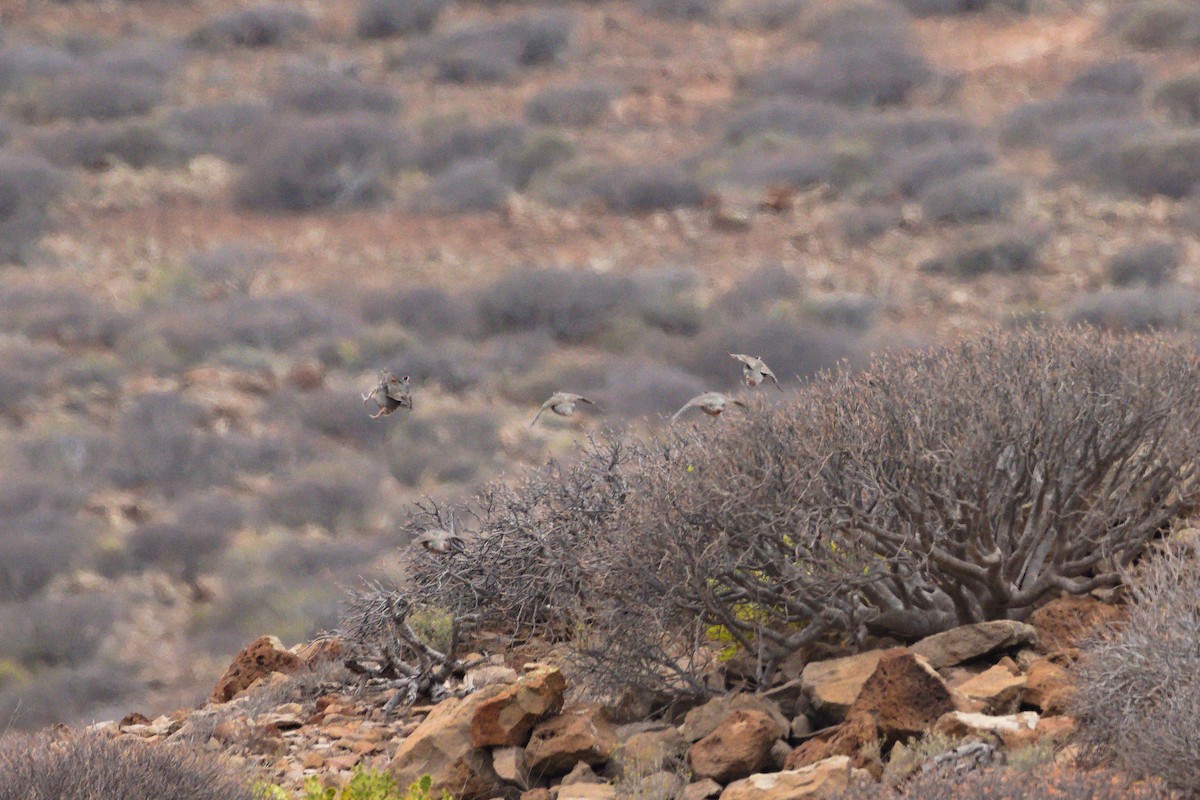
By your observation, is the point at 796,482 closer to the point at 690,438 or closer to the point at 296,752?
the point at 690,438

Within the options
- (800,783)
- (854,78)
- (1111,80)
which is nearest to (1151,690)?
(800,783)

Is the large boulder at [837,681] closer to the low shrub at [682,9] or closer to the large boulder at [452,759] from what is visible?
the large boulder at [452,759]

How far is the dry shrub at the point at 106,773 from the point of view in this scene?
4656 millimetres

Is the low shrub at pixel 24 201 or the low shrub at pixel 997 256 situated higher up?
the low shrub at pixel 24 201

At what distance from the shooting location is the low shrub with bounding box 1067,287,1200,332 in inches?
736

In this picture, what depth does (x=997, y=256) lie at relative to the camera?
69.0 feet

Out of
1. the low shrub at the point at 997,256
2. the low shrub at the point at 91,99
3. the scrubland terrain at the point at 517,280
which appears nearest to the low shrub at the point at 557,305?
the scrubland terrain at the point at 517,280

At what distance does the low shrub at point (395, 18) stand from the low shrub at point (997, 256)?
16475mm

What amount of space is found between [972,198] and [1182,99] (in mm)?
6112

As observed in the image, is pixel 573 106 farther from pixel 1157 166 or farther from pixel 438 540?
pixel 438 540

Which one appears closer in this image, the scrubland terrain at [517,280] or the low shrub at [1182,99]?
the scrubland terrain at [517,280]

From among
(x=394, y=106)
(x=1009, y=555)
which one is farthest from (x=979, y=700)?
(x=394, y=106)

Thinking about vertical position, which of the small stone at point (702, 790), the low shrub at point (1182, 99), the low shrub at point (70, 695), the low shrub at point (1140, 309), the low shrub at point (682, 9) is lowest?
the low shrub at point (70, 695)

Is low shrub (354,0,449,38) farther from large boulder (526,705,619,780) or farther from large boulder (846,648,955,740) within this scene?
large boulder (846,648,955,740)
